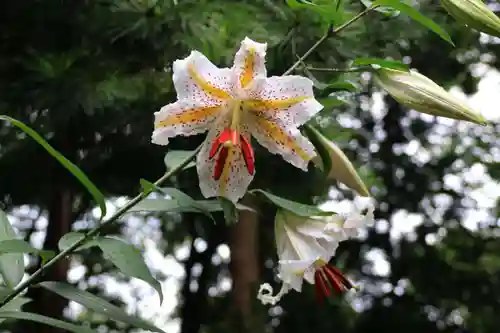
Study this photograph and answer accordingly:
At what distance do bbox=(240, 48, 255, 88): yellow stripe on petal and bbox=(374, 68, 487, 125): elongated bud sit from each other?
4.0 inches

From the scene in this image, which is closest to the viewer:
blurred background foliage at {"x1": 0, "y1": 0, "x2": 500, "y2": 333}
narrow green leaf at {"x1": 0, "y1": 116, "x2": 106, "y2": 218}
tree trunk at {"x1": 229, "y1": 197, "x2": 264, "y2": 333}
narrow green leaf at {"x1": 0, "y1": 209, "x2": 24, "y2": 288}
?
narrow green leaf at {"x1": 0, "y1": 116, "x2": 106, "y2": 218}

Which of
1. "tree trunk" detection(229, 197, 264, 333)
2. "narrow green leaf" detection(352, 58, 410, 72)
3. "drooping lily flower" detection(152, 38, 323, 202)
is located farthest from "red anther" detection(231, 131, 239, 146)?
"tree trunk" detection(229, 197, 264, 333)

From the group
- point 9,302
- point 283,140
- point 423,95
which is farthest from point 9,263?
point 423,95

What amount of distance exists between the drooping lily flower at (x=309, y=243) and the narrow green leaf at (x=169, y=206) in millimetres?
46

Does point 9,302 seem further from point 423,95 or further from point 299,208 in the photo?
point 423,95

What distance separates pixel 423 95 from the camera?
0.43 m

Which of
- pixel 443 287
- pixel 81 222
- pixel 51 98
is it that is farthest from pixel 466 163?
pixel 51 98

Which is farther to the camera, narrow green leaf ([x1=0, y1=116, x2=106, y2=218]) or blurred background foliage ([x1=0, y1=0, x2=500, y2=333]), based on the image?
blurred background foliage ([x1=0, y1=0, x2=500, y2=333])

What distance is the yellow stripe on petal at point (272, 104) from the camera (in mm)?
424

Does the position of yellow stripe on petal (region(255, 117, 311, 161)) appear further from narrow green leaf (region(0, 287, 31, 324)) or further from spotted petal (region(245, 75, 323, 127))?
narrow green leaf (region(0, 287, 31, 324))

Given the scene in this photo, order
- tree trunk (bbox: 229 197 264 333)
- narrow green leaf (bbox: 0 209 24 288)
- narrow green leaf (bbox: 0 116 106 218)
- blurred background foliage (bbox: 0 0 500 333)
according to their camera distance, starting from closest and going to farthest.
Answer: narrow green leaf (bbox: 0 116 106 218)
narrow green leaf (bbox: 0 209 24 288)
blurred background foliage (bbox: 0 0 500 333)
tree trunk (bbox: 229 197 264 333)

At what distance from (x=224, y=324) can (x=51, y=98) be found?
0.78 metres

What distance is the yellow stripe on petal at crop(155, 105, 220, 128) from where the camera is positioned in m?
0.44

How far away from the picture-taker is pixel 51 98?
0.83 meters
